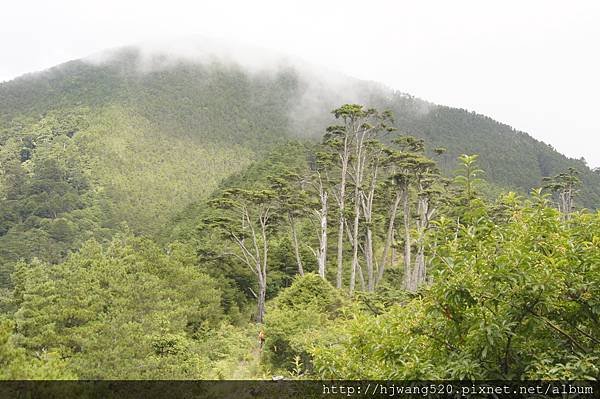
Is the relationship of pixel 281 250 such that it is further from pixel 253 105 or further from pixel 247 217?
pixel 253 105

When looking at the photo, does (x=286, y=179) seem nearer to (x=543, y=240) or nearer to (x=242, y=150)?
(x=543, y=240)

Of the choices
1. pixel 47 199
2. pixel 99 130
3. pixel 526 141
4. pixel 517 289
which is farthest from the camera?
pixel 526 141

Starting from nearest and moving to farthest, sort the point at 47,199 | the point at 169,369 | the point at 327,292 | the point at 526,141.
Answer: the point at 169,369 → the point at 327,292 → the point at 47,199 → the point at 526,141

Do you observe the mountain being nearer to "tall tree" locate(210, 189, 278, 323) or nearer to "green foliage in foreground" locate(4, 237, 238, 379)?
"tall tree" locate(210, 189, 278, 323)

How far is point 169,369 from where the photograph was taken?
10.2m

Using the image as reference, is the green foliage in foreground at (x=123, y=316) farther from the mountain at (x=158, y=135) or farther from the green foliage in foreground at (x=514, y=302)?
the mountain at (x=158, y=135)

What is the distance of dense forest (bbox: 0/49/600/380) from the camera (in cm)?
366

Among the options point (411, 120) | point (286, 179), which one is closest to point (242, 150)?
point (411, 120)

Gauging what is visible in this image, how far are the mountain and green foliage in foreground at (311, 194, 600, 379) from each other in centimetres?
3512

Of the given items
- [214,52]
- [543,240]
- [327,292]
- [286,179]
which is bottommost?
[327,292]

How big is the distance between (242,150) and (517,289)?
224 ft

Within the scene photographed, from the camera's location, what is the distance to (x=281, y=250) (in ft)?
90.1

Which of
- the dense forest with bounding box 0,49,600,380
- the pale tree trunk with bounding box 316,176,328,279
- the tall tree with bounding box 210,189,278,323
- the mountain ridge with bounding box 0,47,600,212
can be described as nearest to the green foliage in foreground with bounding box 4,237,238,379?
the dense forest with bounding box 0,49,600,380

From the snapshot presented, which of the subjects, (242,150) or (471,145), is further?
(471,145)
